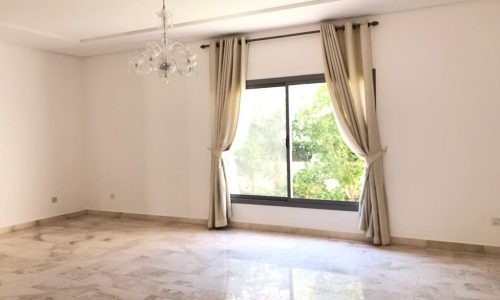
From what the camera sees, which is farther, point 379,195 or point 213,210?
point 213,210

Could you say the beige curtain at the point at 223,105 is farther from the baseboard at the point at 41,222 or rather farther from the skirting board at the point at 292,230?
the baseboard at the point at 41,222

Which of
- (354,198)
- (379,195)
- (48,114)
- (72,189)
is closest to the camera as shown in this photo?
(379,195)

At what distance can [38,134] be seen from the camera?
20.7 ft

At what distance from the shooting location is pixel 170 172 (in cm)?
627

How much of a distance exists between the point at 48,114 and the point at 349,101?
4815 mm

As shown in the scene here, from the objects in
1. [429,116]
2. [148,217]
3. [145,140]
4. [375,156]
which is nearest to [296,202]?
[375,156]

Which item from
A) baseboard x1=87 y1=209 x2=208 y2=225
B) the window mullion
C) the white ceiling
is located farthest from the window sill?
the white ceiling

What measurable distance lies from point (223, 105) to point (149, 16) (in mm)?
1567

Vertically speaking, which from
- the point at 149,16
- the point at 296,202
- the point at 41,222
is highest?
the point at 149,16

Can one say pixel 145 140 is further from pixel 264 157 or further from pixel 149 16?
pixel 149 16

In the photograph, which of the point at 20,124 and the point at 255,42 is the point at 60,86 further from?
the point at 255,42

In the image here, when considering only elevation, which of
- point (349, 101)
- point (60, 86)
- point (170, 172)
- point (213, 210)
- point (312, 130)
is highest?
point (60, 86)

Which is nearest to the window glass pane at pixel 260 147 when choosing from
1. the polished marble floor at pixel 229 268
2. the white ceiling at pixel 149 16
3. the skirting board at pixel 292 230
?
the skirting board at pixel 292 230

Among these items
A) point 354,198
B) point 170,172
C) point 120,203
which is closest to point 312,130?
point 354,198
